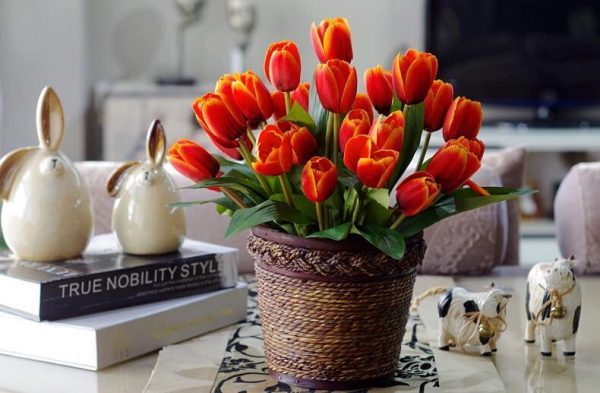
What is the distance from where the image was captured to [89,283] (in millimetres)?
1063

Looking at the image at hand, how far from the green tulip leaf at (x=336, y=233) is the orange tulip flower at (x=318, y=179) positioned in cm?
4

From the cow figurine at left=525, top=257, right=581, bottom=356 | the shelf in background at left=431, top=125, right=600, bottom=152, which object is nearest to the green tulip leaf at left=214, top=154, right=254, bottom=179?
the cow figurine at left=525, top=257, right=581, bottom=356

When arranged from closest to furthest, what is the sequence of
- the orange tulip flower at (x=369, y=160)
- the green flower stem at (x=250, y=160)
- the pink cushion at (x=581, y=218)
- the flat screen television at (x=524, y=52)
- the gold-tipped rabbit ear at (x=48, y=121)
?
the orange tulip flower at (x=369, y=160) < the green flower stem at (x=250, y=160) < the gold-tipped rabbit ear at (x=48, y=121) < the pink cushion at (x=581, y=218) < the flat screen television at (x=524, y=52)

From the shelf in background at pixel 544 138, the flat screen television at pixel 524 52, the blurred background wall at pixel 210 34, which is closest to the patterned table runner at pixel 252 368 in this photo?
the shelf in background at pixel 544 138

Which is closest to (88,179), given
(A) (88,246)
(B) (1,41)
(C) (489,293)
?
(A) (88,246)

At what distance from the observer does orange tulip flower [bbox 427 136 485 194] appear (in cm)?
87

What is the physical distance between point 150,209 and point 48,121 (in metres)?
0.16

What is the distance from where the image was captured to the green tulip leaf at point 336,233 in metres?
0.86

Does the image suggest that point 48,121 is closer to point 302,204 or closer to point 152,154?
point 152,154

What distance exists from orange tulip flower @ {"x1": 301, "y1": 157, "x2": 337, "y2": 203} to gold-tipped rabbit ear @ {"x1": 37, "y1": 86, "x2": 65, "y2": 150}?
0.41 meters

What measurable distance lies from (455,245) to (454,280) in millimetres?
71

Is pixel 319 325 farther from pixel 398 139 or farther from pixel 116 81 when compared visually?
pixel 116 81

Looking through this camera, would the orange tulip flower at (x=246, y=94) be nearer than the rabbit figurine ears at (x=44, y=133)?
Yes

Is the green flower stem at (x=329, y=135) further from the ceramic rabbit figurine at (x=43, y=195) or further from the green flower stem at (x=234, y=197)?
the ceramic rabbit figurine at (x=43, y=195)
